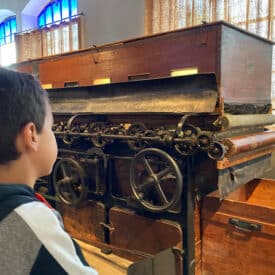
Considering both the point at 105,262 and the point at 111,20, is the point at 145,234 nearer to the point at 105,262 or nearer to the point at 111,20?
the point at 105,262

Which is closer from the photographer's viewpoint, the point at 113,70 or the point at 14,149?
the point at 14,149

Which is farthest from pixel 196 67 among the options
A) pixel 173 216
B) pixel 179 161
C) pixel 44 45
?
pixel 44 45

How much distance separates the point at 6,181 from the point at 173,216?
95 cm

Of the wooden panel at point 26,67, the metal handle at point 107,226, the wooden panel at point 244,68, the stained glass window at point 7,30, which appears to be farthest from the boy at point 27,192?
the stained glass window at point 7,30

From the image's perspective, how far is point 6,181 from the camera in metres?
0.62

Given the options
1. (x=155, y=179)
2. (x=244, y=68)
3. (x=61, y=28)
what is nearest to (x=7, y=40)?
(x=61, y=28)

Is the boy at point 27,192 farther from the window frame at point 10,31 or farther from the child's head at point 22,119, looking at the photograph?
the window frame at point 10,31

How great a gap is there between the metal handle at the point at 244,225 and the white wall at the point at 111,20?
89.0 inches

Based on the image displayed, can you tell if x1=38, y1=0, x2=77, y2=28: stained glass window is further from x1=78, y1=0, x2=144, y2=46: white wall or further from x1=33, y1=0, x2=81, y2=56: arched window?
x1=78, y1=0, x2=144, y2=46: white wall

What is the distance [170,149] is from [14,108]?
0.89 meters

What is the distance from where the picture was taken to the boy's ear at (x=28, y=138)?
60cm

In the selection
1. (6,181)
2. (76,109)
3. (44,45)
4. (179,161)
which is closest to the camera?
(6,181)

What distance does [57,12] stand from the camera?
15.1 feet

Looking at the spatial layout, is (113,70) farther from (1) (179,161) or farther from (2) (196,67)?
(1) (179,161)
